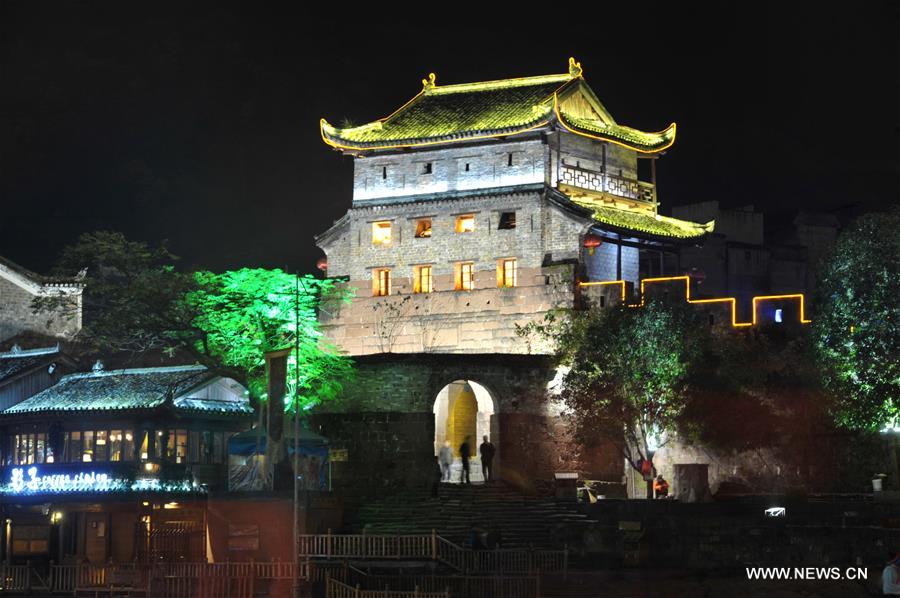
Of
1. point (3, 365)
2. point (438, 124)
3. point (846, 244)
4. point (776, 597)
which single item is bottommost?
point (776, 597)

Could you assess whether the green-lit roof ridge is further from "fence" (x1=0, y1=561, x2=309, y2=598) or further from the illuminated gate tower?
"fence" (x1=0, y1=561, x2=309, y2=598)

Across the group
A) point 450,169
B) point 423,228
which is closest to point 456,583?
point 423,228

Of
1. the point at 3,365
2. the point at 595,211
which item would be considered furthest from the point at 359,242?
the point at 3,365

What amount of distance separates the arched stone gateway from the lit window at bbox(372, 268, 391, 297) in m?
10.5

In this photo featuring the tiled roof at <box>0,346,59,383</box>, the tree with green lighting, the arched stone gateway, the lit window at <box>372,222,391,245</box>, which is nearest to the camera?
the arched stone gateway

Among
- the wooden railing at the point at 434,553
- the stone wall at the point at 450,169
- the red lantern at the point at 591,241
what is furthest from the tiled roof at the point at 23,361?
the red lantern at the point at 591,241

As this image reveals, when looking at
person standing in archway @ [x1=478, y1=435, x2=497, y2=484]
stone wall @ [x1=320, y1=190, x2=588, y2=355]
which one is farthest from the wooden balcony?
person standing in archway @ [x1=478, y1=435, x2=497, y2=484]

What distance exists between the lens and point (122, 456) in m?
46.8

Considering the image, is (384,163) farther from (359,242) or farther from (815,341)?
(815,341)

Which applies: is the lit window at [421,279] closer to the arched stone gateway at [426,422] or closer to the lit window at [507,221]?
the lit window at [507,221]

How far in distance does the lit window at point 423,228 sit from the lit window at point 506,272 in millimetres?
3551

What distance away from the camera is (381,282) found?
61062mm

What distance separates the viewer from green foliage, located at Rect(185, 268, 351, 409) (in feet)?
156

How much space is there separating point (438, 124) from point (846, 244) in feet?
70.4
